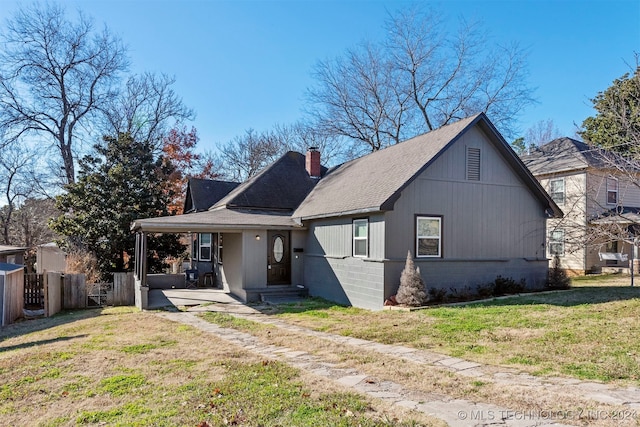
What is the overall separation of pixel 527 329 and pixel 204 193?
Result: 56.6 feet

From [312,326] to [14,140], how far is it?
2651 centimetres

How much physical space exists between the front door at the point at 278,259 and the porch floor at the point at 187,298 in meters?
1.70

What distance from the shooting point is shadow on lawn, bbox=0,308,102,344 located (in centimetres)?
1079

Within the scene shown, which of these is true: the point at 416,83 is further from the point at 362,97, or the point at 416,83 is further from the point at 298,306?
the point at 298,306

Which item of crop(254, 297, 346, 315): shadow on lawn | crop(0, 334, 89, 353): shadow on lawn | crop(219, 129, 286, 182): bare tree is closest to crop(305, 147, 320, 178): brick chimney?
crop(254, 297, 346, 315): shadow on lawn

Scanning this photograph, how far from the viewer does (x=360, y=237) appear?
1312 cm

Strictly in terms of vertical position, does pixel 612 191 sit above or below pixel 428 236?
above

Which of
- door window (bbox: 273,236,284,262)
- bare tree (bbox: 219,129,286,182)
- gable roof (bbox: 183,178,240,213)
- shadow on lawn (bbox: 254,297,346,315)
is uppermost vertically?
bare tree (bbox: 219,129,286,182)

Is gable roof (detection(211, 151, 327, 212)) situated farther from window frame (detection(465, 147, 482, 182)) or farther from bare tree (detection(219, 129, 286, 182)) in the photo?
bare tree (detection(219, 129, 286, 182))

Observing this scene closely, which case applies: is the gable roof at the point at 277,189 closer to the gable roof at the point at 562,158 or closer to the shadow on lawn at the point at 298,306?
the shadow on lawn at the point at 298,306

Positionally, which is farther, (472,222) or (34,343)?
(472,222)

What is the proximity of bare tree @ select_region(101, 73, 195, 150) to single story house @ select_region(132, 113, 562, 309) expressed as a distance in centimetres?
1738

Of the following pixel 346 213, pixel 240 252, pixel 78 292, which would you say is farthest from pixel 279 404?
pixel 78 292

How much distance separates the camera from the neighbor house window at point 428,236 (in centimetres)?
1258
